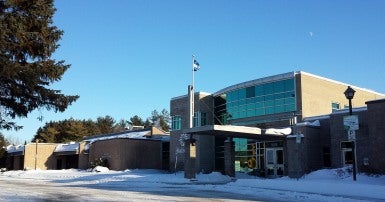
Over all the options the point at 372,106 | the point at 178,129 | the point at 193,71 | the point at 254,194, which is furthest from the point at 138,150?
the point at 254,194

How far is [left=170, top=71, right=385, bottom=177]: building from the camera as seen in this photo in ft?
128

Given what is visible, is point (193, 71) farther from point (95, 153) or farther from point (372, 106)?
point (95, 153)

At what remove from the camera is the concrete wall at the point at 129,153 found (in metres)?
56.4

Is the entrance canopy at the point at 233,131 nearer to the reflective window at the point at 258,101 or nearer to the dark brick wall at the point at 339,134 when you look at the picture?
the dark brick wall at the point at 339,134

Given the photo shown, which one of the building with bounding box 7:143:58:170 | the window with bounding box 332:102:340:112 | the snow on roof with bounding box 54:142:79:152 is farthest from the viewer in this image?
the building with bounding box 7:143:58:170

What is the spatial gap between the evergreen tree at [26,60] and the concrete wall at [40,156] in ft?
197

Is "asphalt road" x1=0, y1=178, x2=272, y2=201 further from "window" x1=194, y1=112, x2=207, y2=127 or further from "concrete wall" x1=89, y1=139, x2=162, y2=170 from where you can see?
"concrete wall" x1=89, y1=139, x2=162, y2=170

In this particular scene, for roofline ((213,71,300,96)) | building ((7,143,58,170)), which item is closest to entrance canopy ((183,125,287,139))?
roofline ((213,71,300,96))

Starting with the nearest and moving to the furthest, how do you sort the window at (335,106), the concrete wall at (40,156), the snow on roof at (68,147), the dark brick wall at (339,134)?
the dark brick wall at (339,134) → the window at (335,106) → the snow on roof at (68,147) → the concrete wall at (40,156)

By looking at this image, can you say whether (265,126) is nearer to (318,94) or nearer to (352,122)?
(318,94)

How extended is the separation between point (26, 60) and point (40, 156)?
63.1 meters

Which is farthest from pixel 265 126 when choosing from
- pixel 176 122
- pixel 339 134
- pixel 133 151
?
pixel 133 151

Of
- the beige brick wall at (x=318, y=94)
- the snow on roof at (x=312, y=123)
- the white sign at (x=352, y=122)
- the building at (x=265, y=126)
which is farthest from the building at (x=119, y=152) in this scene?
the white sign at (x=352, y=122)

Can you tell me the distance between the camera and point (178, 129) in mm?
55125
